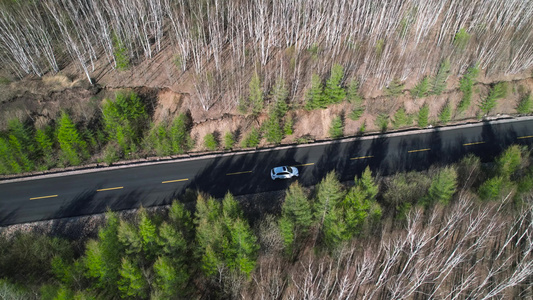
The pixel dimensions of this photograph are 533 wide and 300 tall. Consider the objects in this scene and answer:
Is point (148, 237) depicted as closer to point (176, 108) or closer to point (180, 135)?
point (180, 135)

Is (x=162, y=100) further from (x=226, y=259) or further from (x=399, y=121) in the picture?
(x=399, y=121)

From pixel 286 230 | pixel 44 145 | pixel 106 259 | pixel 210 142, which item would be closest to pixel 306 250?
pixel 286 230

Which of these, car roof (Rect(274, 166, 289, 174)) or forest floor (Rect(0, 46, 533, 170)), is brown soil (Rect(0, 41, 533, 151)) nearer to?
forest floor (Rect(0, 46, 533, 170))

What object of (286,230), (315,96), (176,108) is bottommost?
(286,230)

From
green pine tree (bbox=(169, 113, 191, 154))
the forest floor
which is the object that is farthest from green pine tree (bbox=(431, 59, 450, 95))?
green pine tree (bbox=(169, 113, 191, 154))

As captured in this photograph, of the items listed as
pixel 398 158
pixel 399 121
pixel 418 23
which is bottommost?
pixel 398 158

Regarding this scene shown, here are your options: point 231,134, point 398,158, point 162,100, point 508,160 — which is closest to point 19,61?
point 162,100
